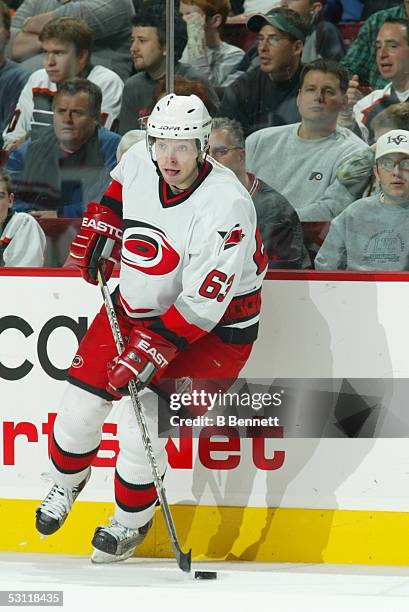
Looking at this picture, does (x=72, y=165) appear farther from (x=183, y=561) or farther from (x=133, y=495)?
(x=183, y=561)

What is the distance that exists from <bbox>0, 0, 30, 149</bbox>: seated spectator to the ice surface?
1.38 metres

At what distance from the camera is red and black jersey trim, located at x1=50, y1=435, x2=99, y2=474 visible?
342 centimetres

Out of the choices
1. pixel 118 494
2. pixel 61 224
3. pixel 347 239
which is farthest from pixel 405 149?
pixel 118 494

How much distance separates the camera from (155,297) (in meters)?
3.33

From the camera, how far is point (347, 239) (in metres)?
3.54

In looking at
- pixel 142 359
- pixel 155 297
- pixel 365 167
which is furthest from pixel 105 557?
pixel 365 167

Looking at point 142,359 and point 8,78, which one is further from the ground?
point 8,78

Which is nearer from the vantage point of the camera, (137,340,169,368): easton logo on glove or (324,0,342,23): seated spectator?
(137,340,169,368): easton logo on glove

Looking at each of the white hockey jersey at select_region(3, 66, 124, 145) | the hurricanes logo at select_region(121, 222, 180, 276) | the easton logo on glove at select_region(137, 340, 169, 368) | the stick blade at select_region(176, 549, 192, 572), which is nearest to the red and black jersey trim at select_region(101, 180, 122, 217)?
the hurricanes logo at select_region(121, 222, 180, 276)

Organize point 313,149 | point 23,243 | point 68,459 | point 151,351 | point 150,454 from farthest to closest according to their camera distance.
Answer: point 23,243
point 313,149
point 68,459
point 150,454
point 151,351

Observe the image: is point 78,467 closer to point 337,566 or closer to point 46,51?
point 337,566

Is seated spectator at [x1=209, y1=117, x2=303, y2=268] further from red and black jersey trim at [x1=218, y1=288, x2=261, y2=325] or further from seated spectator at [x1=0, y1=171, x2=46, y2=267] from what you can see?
seated spectator at [x1=0, y1=171, x2=46, y2=267]

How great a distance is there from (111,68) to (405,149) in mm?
910

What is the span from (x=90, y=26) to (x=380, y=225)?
3.47 ft
